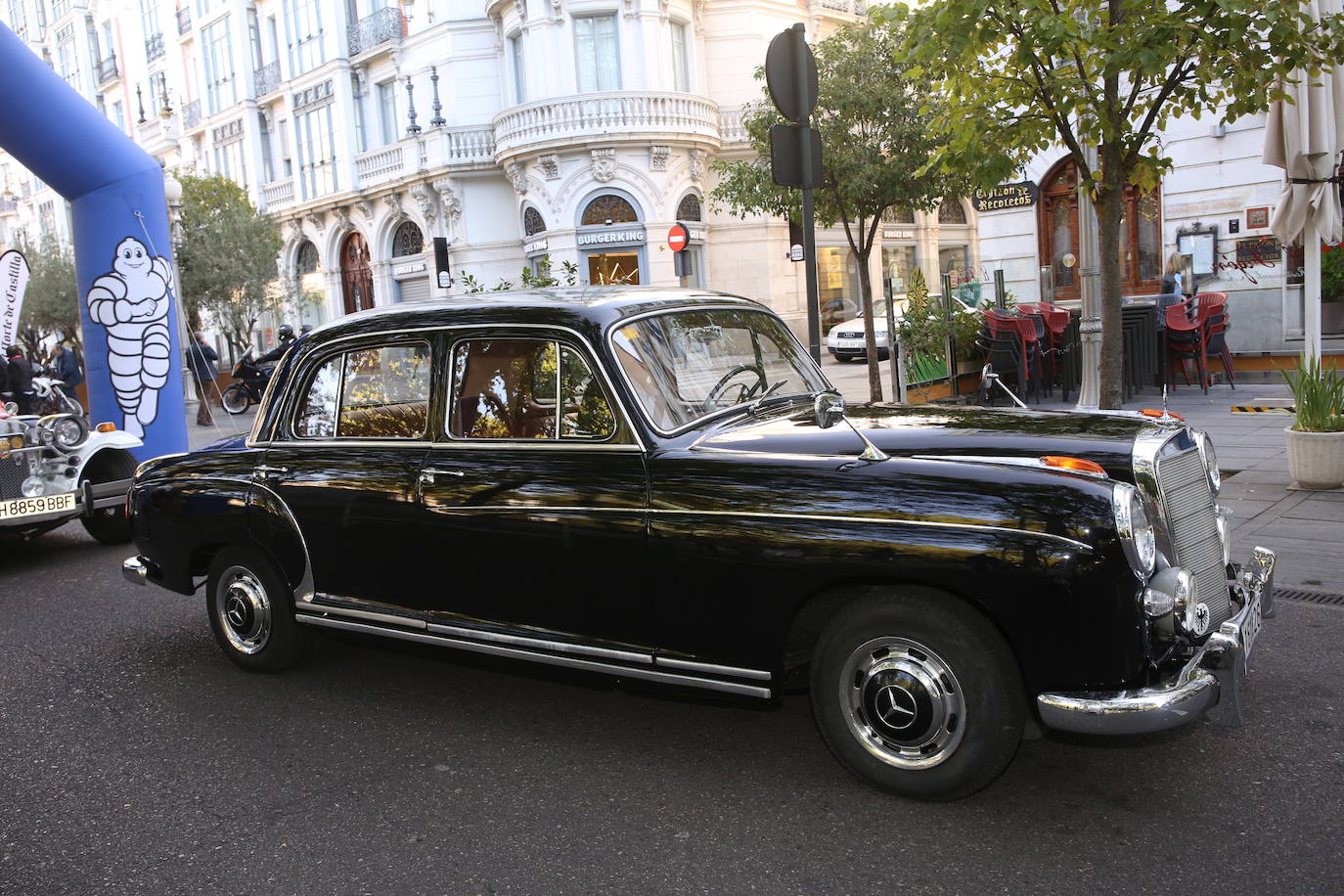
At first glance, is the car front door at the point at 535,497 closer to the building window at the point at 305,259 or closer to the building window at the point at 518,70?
the building window at the point at 518,70

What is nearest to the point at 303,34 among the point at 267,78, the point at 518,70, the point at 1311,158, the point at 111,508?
the point at 267,78

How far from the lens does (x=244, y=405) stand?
2242 cm

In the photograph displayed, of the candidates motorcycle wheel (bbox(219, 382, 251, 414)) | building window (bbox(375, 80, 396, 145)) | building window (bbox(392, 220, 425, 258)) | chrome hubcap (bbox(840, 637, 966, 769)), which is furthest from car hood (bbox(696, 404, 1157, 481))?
building window (bbox(375, 80, 396, 145))

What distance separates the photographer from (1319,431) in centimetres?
749

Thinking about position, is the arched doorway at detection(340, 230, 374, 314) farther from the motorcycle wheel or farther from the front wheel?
the front wheel

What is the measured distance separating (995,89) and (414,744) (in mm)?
6339

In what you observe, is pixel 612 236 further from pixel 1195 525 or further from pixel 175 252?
pixel 1195 525

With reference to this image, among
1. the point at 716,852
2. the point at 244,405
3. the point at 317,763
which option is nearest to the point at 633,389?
the point at 716,852

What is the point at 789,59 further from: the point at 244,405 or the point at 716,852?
the point at 244,405

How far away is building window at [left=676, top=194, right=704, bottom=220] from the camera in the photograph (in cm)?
3034

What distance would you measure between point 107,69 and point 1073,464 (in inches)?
2233

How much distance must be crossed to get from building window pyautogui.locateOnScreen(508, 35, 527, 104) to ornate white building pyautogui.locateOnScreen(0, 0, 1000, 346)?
6cm

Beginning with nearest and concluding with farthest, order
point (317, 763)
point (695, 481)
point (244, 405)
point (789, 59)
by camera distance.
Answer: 1. point (695, 481)
2. point (317, 763)
3. point (789, 59)
4. point (244, 405)

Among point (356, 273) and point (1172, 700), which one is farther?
point (356, 273)
